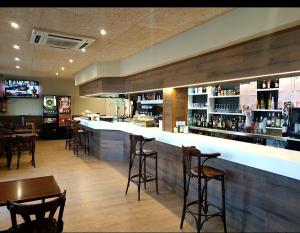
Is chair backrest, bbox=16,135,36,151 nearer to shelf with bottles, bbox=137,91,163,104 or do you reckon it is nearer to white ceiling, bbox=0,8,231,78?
white ceiling, bbox=0,8,231,78

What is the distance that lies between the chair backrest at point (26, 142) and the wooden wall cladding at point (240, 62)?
10.5 ft

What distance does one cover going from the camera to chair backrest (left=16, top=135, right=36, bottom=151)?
545 centimetres

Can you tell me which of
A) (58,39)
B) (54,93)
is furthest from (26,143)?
(54,93)

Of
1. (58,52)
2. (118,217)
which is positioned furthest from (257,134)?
(58,52)

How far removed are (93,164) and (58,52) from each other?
278 cm

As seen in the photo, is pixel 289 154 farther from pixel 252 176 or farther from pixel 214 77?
pixel 214 77

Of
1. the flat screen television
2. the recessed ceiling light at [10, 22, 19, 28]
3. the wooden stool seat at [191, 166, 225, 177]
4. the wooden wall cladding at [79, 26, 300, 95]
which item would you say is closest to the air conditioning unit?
the recessed ceiling light at [10, 22, 19, 28]

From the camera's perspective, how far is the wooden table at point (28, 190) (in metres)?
2.00

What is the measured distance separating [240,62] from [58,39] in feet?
9.85

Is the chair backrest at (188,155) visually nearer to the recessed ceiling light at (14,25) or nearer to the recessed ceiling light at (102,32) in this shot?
the recessed ceiling light at (102,32)

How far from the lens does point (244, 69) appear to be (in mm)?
2812

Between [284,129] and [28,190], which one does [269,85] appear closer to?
[284,129]

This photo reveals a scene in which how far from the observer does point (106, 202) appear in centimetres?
358

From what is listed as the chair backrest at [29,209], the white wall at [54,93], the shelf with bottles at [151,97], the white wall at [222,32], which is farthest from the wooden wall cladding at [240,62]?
the white wall at [54,93]
